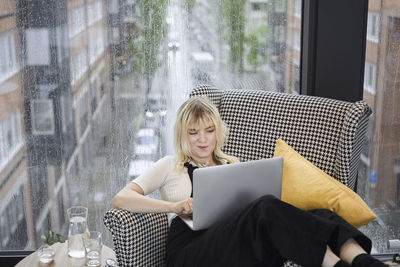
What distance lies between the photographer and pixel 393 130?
2912 mm

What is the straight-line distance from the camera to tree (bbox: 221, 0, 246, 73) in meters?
2.80

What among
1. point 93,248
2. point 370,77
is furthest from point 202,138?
point 370,77

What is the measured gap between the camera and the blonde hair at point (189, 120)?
2266 mm

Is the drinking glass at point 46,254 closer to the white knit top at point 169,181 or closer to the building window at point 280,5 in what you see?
the white knit top at point 169,181

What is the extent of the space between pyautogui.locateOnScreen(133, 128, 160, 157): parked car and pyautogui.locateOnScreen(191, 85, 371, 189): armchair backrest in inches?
19.2

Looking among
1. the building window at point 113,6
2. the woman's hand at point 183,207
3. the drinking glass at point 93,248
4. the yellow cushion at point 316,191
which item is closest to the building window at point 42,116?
the building window at point 113,6

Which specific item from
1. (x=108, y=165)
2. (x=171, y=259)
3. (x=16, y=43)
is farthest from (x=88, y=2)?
(x=171, y=259)

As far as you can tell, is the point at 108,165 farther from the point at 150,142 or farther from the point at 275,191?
the point at 275,191

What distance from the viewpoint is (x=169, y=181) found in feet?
7.54

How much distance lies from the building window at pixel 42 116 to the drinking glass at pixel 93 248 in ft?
2.90

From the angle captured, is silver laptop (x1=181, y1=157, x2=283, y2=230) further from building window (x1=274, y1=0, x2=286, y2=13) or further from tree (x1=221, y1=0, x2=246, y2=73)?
building window (x1=274, y1=0, x2=286, y2=13)

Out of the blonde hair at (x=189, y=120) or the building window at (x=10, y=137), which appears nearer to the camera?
the blonde hair at (x=189, y=120)

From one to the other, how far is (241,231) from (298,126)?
74 cm

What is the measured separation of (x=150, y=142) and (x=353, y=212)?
1.21 m
